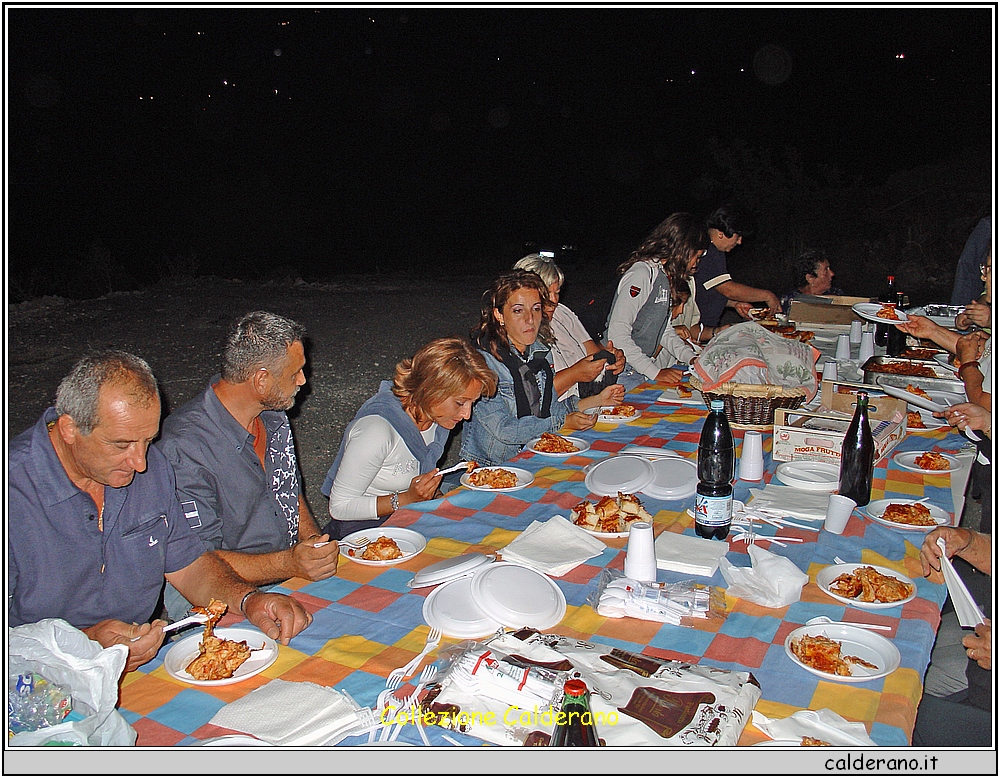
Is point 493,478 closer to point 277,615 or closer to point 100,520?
point 277,615

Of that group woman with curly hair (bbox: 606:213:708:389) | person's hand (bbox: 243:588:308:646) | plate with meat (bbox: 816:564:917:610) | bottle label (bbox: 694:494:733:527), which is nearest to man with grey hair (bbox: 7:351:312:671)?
person's hand (bbox: 243:588:308:646)

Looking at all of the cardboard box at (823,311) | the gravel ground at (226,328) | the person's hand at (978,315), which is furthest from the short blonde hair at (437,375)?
the cardboard box at (823,311)

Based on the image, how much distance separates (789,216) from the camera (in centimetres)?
1908

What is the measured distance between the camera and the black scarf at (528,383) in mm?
3908

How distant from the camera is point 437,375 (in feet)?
9.73

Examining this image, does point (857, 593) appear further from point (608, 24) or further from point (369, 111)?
point (369, 111)

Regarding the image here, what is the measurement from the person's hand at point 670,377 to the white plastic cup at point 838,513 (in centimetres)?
236

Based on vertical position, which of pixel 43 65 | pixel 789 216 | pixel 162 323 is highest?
pixel 43 65

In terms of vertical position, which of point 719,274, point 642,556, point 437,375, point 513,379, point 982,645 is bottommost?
point 982,645

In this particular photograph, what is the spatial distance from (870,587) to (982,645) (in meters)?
0.47

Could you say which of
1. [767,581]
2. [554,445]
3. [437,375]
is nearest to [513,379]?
[554,445]

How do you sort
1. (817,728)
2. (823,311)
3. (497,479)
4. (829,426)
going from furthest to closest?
(823,311) → (829,426) → (497,479) → (817,728)
